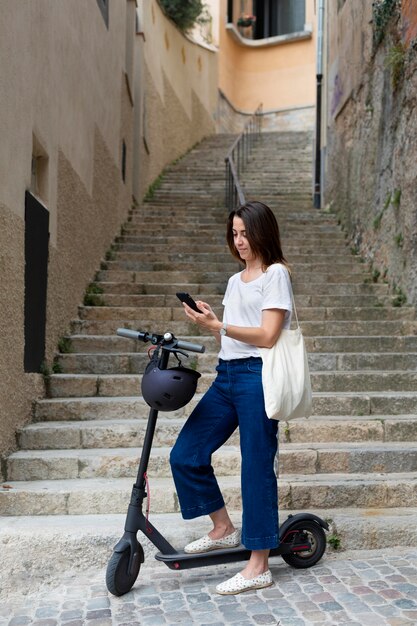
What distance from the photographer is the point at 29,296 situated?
471cm

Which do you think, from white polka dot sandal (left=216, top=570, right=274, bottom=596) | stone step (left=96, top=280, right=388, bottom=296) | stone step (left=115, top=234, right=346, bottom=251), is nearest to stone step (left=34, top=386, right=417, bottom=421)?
white polka dot sandal (left=216, top=570, right=274, bottom=596)

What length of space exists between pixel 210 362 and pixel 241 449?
2586mm

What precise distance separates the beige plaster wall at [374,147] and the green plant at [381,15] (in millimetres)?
94

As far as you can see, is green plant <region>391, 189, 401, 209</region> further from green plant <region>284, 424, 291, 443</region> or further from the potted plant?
the potted plant

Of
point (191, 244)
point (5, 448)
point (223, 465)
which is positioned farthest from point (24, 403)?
point (191, 244)

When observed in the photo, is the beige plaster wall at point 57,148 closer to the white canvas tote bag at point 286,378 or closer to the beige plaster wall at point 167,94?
the white canvas tote bag at point 286,378

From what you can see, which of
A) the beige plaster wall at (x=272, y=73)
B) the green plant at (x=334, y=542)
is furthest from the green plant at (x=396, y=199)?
the beige plaster wall at (x=272, y=73)

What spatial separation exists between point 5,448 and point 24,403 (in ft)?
1.64

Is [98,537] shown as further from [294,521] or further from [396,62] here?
[396,62]

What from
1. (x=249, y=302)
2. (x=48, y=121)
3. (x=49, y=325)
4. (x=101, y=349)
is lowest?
(x=101, y=349)

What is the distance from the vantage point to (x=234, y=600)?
2961mm

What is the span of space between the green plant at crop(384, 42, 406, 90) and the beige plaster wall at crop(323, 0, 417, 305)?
0.04 metres

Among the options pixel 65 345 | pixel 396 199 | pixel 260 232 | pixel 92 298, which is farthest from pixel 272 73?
pixel 260 232

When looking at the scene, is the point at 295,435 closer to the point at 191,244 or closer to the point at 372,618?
the point at 372,618
